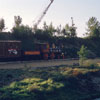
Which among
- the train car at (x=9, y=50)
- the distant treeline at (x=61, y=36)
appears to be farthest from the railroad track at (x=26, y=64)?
the distant treeline at (x=61, y=36)

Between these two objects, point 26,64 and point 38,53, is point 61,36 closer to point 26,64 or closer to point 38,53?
point 38,53

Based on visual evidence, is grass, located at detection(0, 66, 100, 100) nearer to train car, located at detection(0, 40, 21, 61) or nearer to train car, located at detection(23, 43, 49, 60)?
train car, located at detection(0, 40, 21, 61)

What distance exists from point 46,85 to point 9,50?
60.1ft

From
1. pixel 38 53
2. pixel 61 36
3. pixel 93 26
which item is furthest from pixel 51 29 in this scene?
pixel 38 53

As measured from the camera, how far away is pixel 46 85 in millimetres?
24656

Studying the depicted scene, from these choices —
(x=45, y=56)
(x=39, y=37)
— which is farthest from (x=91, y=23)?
(x=45, y=56)

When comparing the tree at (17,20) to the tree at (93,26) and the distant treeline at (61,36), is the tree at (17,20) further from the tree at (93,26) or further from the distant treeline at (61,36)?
the tree at (93,26)

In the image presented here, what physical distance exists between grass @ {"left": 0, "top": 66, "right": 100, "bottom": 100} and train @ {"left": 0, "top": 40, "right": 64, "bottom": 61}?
9744mm

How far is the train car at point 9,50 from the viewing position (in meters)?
40.6

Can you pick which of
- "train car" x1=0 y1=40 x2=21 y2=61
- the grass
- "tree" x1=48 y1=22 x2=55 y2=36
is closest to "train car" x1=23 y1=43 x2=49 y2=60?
"train car" x1=0 y1=40 x2=21 y2=61

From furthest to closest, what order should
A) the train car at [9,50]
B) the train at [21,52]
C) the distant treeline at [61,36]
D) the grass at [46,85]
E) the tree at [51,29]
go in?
the tree at [51,29], the distant treeline at [61,36], the train at [21,52], the train car at [9,50], the grass at [46,85]

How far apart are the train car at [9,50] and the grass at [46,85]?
940 cm

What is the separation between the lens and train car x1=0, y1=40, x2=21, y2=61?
4059cm

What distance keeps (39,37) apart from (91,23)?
70.9ft
